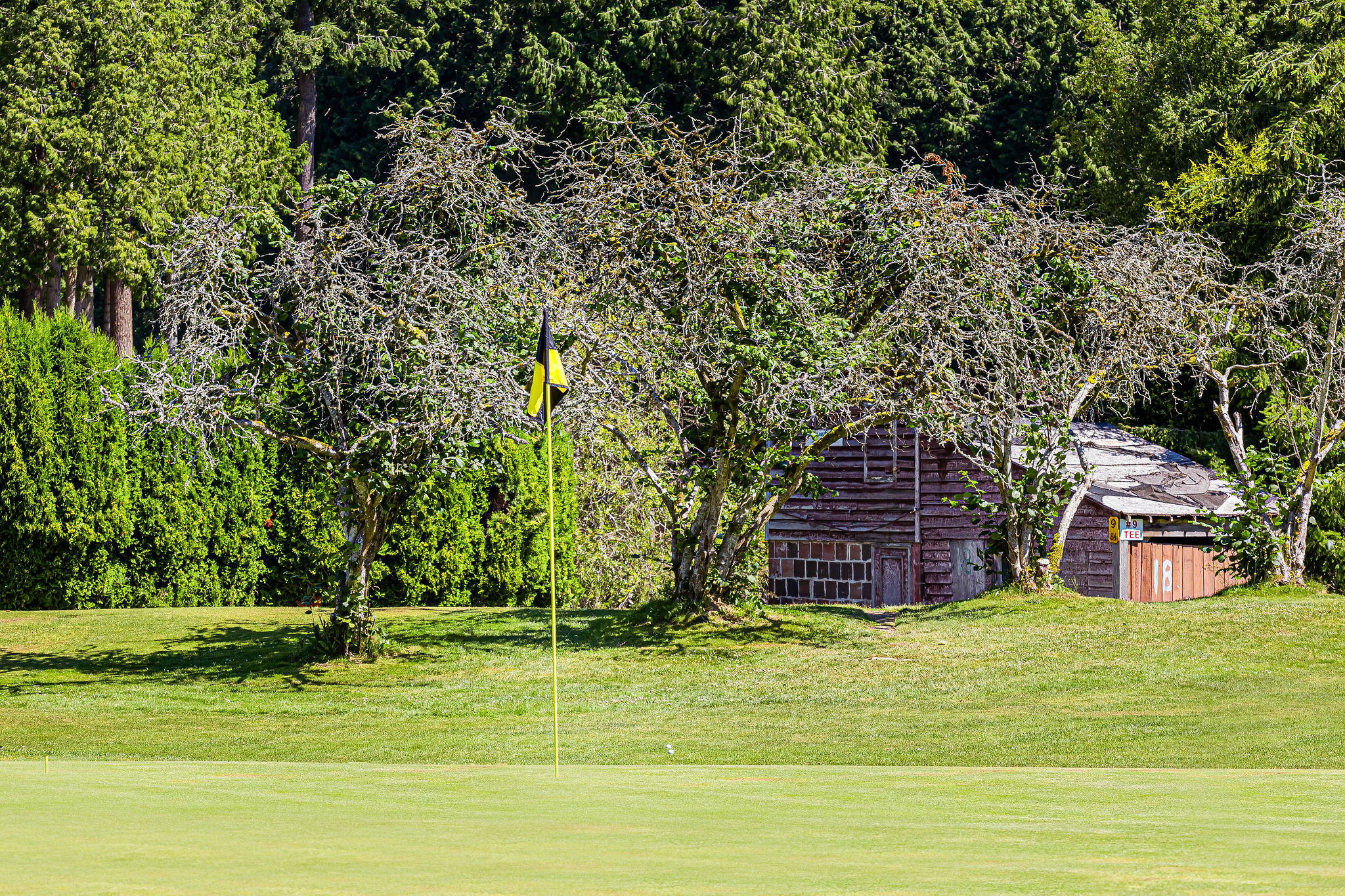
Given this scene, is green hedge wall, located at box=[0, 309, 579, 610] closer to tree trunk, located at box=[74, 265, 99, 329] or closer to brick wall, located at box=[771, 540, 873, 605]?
brick wall, located at box=[771, 540, 873, 605]

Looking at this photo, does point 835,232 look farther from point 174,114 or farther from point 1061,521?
point 174,114

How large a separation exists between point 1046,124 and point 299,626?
1483 inches

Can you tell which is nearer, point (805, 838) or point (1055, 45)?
point (805, 838)

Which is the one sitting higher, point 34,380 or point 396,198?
point 396,198

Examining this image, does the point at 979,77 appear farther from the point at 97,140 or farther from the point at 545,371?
the point at 545,371

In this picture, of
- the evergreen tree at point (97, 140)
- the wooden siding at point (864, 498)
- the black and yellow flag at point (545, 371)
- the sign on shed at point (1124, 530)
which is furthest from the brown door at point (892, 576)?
the black and yellow flag at point (545, 371)

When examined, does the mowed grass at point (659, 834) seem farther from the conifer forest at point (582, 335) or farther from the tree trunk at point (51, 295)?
the tree trunk at point (51, 295)

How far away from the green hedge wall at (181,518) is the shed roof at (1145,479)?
379 inches

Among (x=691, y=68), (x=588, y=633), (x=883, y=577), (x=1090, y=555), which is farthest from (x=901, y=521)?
(x=691, y=68)

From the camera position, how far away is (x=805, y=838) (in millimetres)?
6602

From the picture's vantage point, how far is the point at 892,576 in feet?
105

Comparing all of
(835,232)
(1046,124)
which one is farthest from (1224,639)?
(1046,124)

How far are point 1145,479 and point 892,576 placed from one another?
5444 millimetres

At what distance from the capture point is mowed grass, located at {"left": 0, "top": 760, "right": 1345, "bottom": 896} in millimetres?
5176
